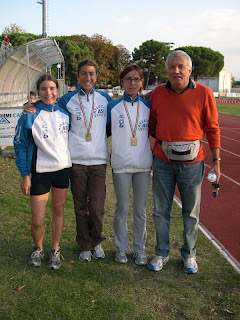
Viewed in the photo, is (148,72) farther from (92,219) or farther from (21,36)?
(92,219)

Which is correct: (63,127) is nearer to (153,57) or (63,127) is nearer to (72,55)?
(72,55)

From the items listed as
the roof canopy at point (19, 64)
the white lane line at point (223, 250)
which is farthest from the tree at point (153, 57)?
the white lane line at point (223, 250)

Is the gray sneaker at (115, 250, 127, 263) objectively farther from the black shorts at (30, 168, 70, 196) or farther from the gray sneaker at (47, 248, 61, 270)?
the black shorts at (30, 168, 70, 196)

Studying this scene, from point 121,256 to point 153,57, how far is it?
71.5 m

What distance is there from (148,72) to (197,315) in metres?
70.4

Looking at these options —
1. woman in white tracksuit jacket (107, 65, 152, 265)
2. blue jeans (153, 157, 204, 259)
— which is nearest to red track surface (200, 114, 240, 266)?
blue jeans (153, 157, 204, 259)

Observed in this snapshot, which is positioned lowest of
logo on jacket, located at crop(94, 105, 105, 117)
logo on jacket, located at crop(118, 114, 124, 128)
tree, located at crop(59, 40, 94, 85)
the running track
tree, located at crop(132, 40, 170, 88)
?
the running track

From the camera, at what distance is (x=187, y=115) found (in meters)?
Result: 3.38

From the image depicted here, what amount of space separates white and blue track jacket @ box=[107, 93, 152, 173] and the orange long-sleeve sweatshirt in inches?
7.0

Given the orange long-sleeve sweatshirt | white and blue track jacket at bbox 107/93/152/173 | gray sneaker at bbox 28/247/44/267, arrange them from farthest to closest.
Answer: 1. gray sneaker at bbox 28/247/44/267
2. white and blue track jacket at bbox 107/93/152/173
3. the orange long-sleeve sweatshirt

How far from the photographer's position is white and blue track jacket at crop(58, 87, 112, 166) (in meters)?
3.59

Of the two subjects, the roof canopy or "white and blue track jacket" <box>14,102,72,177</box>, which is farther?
the roof canopy

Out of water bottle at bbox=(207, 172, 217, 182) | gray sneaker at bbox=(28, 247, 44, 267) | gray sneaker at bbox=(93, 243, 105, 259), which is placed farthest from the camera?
gray sneaker at bbox=(93, 243, 105, 259)

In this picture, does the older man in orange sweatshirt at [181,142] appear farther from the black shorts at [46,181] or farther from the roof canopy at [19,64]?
the roof canopy at [19,64]
